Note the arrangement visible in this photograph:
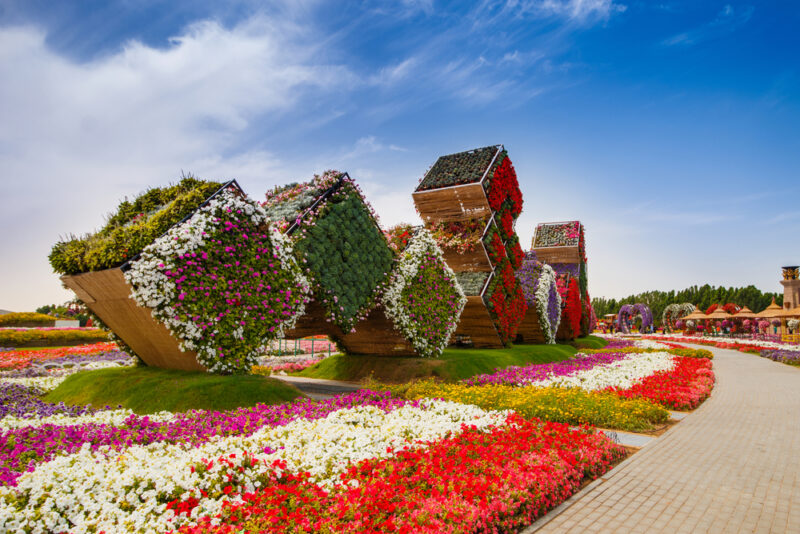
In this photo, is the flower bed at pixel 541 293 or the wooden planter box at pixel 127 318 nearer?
the wooden planter box at pixel 127 318

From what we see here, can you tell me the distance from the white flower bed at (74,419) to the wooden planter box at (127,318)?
1861 mm

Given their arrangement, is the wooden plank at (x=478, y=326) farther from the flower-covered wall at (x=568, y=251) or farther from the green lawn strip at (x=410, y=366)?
the flower-covered wall at (x=568, y=251)

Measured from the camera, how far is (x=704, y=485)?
5.27 m

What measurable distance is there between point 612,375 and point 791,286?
45127 millimetres

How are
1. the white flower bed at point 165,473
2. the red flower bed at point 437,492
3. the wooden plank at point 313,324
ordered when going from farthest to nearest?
the wooden plank at point 313,324 → the red flower bed at point 437,492 → the white flower bed at point 165,473

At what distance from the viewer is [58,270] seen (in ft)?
35.5

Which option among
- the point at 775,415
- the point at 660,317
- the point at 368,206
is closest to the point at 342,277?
the point at 368,206

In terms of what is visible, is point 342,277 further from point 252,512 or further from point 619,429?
point 252,512

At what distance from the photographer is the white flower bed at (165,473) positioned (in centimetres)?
380

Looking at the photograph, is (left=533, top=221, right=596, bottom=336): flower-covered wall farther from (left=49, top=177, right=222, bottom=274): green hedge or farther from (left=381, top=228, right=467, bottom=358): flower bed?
(left=49, top=177, right=222, bottom=274): green hedge

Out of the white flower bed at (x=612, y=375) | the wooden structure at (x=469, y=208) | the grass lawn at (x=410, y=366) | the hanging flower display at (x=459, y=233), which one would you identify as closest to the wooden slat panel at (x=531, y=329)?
the wooden structure at (x=469, y=208)

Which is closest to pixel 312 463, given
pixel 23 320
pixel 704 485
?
pixel 704 485

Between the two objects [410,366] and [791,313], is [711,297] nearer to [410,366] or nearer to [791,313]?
[791,313]

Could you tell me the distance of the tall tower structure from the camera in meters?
45.7
